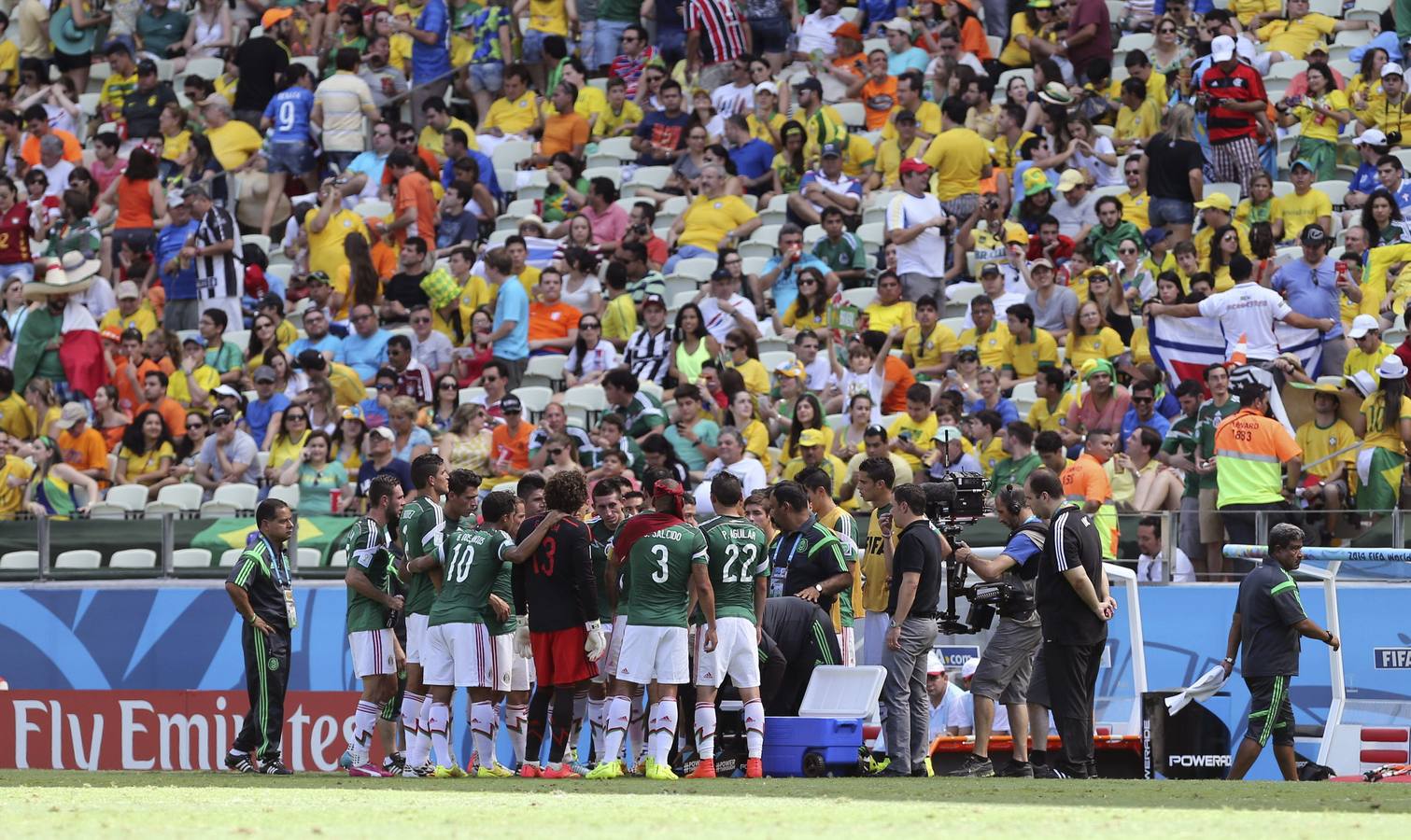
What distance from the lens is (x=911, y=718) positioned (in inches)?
497

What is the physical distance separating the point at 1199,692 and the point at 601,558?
3660 mm

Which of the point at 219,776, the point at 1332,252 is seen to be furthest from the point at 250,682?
the point at 1332,252

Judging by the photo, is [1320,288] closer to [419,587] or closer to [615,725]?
[615,725]

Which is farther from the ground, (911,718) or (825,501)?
(825,501)

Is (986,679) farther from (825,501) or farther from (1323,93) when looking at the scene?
(1323,93)

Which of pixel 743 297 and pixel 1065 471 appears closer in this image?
pixel 1065 471

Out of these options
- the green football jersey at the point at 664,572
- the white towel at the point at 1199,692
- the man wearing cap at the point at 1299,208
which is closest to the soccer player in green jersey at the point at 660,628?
the green football jersey at the point at 664,572

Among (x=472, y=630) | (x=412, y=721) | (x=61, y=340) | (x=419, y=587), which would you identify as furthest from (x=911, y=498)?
(x=61, y=340)

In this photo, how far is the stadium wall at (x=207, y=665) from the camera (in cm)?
1425

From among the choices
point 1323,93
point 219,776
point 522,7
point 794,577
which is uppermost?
point 522,7

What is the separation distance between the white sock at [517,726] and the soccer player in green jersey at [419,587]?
50cm

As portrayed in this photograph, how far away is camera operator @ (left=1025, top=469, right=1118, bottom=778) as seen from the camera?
40.4 ft

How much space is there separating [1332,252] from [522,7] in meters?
10.6

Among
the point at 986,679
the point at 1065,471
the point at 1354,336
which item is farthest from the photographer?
the point at 1354,336
